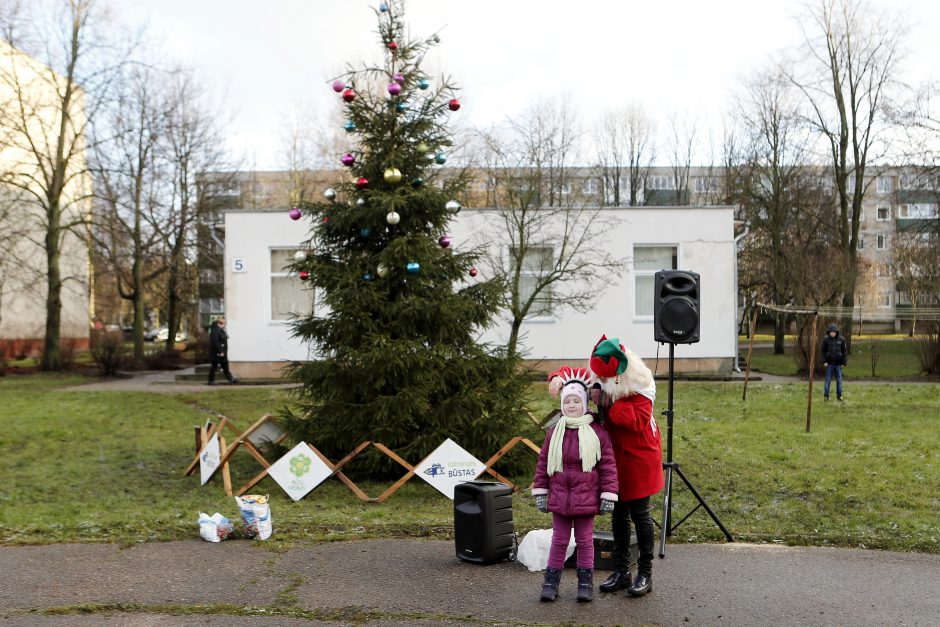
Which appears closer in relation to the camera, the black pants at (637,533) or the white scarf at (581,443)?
the white scarf at (581,443)

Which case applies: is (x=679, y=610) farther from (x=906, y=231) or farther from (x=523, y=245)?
(x=906, y=231)

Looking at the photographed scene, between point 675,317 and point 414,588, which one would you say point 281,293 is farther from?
point 414,588

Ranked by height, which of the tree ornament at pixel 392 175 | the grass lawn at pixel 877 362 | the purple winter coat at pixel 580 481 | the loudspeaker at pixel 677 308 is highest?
the tree ornament at pixel 392 175

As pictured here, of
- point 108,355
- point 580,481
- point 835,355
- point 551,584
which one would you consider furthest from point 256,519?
point 108,355

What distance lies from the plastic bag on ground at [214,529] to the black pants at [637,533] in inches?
138

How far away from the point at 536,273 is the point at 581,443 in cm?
1845

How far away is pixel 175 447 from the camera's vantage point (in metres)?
13.6

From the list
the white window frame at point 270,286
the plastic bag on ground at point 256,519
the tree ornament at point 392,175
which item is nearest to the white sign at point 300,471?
the plastic bag on ground at point 256,519

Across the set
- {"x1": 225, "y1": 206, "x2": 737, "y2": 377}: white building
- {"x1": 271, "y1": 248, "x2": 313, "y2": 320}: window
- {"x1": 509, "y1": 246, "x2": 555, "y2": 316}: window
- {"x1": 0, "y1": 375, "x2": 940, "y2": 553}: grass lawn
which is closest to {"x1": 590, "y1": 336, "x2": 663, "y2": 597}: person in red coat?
{"x1": 0, "y1": 375, "x2": 940, "y2": 553}: grass lawn

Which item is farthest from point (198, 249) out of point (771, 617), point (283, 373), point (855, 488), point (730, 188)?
point (771, 617)

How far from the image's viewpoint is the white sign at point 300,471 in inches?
379

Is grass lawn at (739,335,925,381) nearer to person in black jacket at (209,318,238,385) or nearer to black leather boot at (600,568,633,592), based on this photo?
person in black jacket at (209,318,238,385)

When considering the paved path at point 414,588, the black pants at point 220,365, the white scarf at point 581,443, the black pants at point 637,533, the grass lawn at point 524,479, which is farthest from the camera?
the black pants at point 220,365

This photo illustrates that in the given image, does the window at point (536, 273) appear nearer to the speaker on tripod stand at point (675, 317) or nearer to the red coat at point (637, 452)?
the speaker on tripod stand at point (675, 317)
